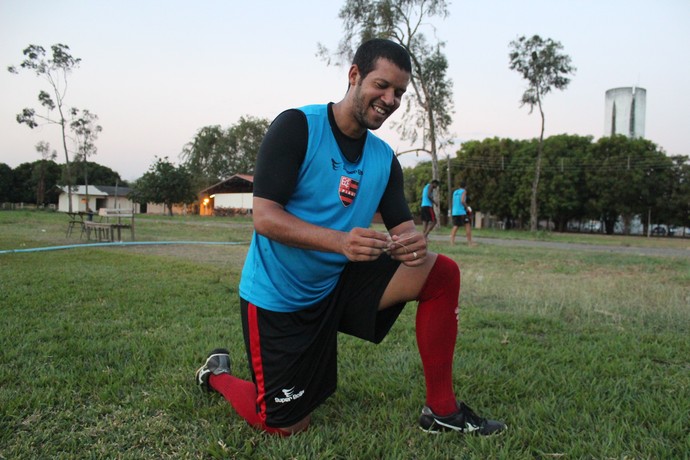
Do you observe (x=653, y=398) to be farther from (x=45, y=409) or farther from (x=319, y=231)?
(x=45, y=409)

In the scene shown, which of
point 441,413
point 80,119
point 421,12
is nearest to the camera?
point 441,413

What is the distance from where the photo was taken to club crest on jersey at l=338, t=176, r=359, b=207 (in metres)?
2.12

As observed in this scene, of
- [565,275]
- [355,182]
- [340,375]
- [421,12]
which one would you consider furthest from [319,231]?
[421,12]

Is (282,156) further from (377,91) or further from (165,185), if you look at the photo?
(165,185)

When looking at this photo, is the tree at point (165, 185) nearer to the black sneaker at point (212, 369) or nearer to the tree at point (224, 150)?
the tree at point (224, 150)

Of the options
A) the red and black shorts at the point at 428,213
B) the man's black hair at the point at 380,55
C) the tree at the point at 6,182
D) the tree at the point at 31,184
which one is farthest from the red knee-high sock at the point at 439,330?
the tree at the point at 6,182

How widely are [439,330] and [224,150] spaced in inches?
2649

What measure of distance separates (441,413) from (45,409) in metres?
1.86

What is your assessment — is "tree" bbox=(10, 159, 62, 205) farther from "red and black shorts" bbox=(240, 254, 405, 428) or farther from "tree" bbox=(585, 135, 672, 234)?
"red and black shorts" bbox=(240, 254, 405, 428)

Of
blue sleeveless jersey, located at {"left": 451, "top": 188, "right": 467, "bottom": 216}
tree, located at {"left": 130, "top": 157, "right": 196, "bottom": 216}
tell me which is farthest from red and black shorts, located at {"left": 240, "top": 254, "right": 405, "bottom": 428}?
tree, located at {"left": 130, "top": 157, "right": 196, "bottom": 216}

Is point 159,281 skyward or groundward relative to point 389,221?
groundward

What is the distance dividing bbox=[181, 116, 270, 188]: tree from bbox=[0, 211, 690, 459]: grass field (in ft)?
203

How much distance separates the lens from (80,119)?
147ft

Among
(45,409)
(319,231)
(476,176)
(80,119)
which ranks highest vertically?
(80,119)
